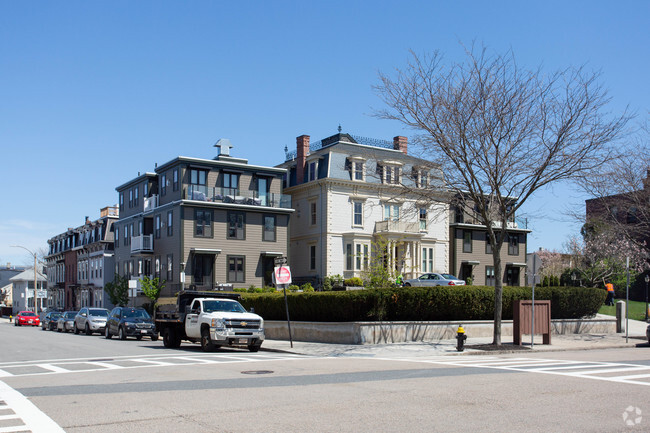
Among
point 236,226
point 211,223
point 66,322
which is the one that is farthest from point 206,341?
point 236,226

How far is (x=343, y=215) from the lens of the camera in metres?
53.4

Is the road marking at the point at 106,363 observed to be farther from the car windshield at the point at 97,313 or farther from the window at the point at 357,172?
the window at the point at 357,172

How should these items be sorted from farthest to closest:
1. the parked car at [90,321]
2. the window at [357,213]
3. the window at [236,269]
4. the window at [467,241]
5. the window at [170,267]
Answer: the window at [467,241]
the window at [357,213]
the window at [236,269]
the window at [170,267]
the parked car at [90,321]

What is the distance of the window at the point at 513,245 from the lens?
6500cm

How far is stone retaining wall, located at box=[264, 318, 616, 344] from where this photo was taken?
24.5 meters

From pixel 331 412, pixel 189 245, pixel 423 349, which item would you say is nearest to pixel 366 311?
pixel 423 349

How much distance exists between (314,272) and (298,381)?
133 feet

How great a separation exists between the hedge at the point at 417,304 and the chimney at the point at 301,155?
84.2 ft

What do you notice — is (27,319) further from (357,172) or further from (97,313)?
(357,172)

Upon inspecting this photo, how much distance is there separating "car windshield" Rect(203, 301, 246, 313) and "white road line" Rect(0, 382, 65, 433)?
11.0 meters

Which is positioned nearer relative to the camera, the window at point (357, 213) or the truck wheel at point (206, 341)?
the truck wheel at point (206, 341)

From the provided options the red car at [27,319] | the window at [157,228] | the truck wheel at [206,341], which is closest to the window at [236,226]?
the window at [157,228]

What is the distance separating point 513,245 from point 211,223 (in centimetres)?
3211

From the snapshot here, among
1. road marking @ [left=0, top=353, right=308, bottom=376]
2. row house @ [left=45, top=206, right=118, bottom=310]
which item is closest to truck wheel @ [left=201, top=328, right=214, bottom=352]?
road marking @ [left=0, top=353, right=308, bottom=376]
